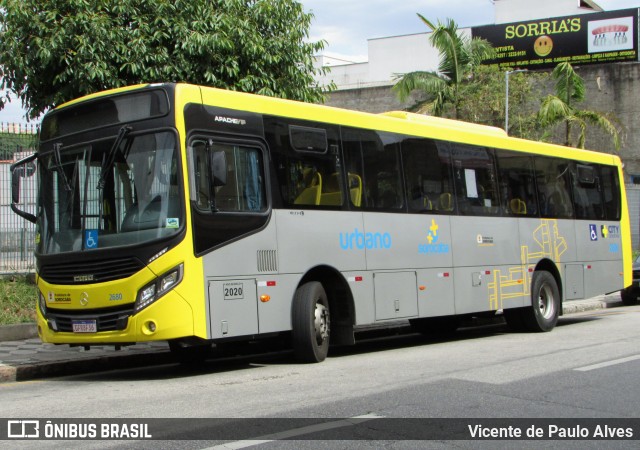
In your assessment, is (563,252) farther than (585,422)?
Yes

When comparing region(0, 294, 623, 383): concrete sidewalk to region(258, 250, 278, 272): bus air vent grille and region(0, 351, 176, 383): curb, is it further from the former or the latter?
region(258, 250, 278, 272): bus air vent grille

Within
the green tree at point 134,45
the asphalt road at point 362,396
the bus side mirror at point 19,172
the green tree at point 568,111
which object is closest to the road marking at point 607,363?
the asphalt road at point 362,396

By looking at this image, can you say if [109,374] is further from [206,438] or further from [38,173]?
[206,438]

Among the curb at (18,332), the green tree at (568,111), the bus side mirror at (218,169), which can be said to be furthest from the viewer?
the green tree at (568,111)

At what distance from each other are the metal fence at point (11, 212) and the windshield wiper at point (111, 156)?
653 centimetres

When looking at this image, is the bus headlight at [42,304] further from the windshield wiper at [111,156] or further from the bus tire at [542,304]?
the bus tire at [542,304]

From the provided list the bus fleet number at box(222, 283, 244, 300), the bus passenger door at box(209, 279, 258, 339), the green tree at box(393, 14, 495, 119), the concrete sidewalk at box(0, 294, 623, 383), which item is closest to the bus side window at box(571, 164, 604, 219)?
the concrete sidewalk at box(0, 294, 623, 383)

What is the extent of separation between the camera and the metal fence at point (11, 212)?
51.9 ft

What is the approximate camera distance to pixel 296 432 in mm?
6520

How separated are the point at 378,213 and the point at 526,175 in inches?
178

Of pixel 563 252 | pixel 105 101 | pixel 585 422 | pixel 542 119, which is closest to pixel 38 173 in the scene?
pixel 105 101

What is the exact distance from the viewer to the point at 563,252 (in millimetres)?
16141

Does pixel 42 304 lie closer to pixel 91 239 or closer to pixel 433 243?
pixel 91 239

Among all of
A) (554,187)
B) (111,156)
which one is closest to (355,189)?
(111,156)
